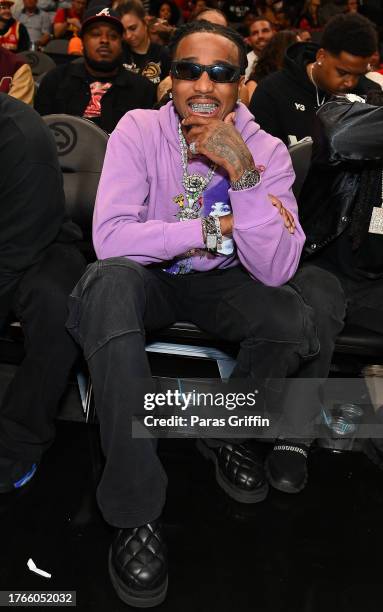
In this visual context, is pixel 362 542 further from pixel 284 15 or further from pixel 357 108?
pixel 284 15

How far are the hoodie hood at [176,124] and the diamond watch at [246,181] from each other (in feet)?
0.96

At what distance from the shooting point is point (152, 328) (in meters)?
2.24

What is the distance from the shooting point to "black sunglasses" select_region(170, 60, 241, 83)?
7.14ft

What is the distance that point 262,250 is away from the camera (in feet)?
6.89

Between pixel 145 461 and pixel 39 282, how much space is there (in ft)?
2.30

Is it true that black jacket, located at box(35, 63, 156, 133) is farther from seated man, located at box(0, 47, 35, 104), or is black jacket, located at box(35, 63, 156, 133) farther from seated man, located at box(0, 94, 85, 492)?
seated man, located at box(0, 94, 85, 492)

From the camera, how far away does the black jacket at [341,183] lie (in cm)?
237

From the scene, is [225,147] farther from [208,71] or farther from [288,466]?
[288,466]

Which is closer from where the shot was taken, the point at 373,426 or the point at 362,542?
the point at 362,542

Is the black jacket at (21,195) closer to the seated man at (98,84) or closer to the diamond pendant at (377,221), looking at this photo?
the diamond pendant at (377,221)

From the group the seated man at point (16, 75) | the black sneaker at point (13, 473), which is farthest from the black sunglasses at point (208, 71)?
the seated man at point (16, 75)

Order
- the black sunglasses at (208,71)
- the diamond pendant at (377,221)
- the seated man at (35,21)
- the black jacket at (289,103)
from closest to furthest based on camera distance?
the black sunglasses at (208,71)
the diamond pendant at (377,221)
the black jacket at (289,103)
the seated man at (35,21)

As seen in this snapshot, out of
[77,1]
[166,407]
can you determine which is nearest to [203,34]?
[166,407]

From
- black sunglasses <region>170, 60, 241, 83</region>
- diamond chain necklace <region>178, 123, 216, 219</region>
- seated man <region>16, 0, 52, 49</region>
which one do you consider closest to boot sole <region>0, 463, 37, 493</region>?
diamond chain necklace <region>178, 123, 216, 219</region>
